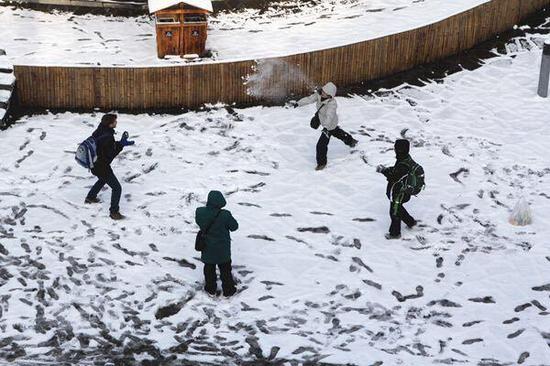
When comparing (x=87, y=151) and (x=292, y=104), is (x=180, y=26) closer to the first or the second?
(x=292, y=104)

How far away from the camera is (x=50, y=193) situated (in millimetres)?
13445

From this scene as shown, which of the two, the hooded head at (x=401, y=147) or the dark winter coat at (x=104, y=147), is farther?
the dark winter coat at (x=104, y=147)

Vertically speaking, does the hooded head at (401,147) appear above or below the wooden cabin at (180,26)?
below

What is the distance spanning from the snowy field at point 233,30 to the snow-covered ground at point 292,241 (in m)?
2.53

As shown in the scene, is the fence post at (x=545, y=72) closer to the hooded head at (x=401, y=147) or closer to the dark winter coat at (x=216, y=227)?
the hooded head at (x=401, y=147)

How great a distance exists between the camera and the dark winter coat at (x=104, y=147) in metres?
12.3

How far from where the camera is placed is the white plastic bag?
1276 cm

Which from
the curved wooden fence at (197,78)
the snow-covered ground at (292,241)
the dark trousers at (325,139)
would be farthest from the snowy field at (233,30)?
the dark trousers at (325,139)

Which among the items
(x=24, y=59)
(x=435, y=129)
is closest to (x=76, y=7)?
(x=24, y=59)

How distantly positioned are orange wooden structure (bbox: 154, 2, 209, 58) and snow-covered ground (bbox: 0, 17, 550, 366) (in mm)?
2415

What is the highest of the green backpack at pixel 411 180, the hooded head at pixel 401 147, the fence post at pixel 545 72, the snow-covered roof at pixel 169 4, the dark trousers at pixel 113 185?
the snow-covered roof at pixel 169 4

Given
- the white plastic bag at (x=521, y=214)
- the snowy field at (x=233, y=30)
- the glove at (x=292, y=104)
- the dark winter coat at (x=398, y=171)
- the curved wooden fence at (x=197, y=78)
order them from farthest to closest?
the snowy field at (x=233, y=30) < the glove at (x=292, y=104) < the curved wooden fence at (x=197, y=78) < the white plastic bag at (x=521, y=214) < the dark winter coat at (x=398, y=171)

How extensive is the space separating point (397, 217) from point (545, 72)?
6.38 m

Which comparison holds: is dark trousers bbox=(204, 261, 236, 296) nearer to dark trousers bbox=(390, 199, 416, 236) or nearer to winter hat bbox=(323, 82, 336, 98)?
dark trousers bbox=(390, 199, 416, 236)
